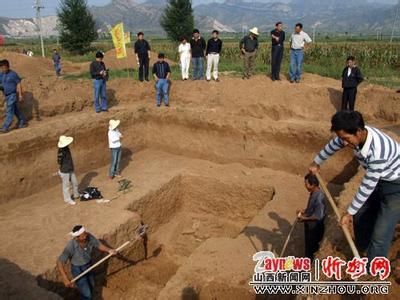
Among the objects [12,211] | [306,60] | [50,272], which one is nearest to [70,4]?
[306,60]

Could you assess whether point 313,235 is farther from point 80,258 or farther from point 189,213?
point 189,213

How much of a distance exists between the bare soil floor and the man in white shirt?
2.14 ft

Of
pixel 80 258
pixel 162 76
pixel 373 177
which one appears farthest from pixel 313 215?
pixel 162 76

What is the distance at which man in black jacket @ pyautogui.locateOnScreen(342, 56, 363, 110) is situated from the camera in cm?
1014

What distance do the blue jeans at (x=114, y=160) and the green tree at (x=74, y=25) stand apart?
2881 centimetres

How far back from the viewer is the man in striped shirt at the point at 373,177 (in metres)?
3.67

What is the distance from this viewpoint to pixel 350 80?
1019 centimetres

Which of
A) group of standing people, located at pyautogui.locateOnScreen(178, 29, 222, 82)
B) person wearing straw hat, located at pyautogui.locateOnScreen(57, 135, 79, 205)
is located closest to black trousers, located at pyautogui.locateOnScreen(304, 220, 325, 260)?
person wearing straw hat, located at pyautogui.locateOnScreen(57, 135, 79, 205)

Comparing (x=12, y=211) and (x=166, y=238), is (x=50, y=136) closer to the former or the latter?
(x=12, y=211)

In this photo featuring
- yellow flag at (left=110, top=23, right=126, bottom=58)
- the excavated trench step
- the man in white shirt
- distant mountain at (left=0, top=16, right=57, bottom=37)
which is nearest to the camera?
the excavated trench step

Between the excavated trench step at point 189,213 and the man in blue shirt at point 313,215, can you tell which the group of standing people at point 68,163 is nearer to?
the excavated trench step at point 189,213

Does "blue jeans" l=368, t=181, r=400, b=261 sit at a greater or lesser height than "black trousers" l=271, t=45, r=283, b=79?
lesser

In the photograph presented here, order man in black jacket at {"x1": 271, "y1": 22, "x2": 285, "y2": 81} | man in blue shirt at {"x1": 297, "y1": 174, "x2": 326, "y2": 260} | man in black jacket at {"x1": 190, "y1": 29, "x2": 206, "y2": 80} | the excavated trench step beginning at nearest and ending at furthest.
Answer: man in blue shirt at {"x1": 297, "y1": 174, "x2": 326, "y2": 260}, the excavated trench step, man in black jacket at {"x1": 271, "y1": 22, "x2": 285, "y2": 81}, man in black jacket at {"x1": 190, "y1": 29, "x2": 206, "y2": 80}

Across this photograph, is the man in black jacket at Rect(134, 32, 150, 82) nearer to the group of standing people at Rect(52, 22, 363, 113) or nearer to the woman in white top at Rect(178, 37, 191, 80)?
the group of standing people at Rect(52, 22, 363, 113)
